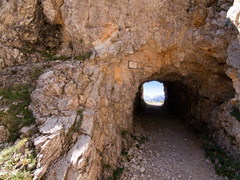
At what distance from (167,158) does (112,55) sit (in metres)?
6.17

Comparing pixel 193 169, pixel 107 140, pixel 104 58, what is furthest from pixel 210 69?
pixel 107 140

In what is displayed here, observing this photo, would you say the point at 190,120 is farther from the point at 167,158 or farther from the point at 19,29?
the point at 19,29

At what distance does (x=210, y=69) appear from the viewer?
10.7 metres

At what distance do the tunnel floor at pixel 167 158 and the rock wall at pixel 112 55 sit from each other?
112cm

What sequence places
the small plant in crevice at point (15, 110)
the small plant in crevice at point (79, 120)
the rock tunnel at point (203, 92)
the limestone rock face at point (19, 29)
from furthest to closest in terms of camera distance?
1. the rock tunnel at point (203, 92)
2. the limestone rock face at point (19, 29)
3. the small plant in crevice at point (79, 120)
4. the small plant in crevice at point (15, 110)

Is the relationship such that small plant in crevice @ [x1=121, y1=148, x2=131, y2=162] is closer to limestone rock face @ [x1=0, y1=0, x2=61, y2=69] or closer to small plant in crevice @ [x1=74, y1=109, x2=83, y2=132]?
small plant in crevice @ [x1=74, y1=109, x2=83, y2=132]

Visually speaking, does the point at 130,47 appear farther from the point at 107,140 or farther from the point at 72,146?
the point at 72,146

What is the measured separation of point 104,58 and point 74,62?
1.51m

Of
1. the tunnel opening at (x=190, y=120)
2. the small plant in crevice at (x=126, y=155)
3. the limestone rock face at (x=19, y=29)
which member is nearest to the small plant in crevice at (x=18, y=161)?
the small plant in crevice at (x=126, y=155)

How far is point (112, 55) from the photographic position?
907 cm

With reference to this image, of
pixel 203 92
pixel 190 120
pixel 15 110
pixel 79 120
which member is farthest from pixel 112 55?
pixel 190 120

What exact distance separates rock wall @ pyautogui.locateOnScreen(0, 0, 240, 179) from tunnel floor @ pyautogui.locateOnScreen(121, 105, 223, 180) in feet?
3.66

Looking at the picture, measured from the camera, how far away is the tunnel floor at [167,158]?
8.12m

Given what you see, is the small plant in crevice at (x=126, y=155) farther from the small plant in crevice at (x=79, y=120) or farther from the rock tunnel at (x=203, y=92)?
the rock tunnel at (x=203, y=92)
